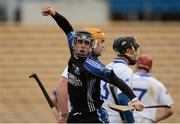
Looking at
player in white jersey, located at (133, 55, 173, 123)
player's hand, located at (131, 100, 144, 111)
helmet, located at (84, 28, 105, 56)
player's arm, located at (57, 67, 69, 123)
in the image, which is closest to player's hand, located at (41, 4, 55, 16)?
helmet, located at (84, 28, 105, 56)

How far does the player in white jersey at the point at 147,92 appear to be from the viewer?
11.9 metres

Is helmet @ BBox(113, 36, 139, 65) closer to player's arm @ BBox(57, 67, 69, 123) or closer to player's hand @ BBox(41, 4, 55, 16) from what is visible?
player's arm @ BBox(57, 67, 69, 123)

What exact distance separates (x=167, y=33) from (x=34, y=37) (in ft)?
9.92

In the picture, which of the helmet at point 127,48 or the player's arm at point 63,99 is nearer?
the helmet at point 127,48

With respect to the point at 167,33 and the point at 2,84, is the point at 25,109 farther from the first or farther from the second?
the point at 167,33

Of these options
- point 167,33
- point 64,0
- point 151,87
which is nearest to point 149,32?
point 167,33

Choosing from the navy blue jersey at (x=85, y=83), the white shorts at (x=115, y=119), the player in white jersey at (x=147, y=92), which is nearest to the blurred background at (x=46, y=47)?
the player in white jersey at (x=147, y=92)

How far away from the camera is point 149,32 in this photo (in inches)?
808

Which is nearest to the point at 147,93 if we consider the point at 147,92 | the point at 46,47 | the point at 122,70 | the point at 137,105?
the point at 147,92

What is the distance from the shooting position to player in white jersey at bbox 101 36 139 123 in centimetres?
980

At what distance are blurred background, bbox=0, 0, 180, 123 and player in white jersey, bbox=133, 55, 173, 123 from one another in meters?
7.24

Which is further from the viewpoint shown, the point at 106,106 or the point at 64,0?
the point at 64,0

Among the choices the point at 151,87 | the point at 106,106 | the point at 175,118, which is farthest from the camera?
the point at 175,118

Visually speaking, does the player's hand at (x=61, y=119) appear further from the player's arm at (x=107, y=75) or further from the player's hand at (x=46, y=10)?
the player's arm at (x=107, y=75)
